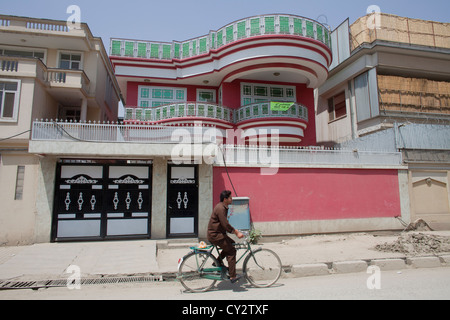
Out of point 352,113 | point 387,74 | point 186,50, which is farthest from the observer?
point 352,113

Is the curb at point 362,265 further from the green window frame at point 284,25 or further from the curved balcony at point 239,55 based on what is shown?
the green window frame at point 284,25

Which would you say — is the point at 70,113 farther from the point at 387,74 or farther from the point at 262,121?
the point at 387,74

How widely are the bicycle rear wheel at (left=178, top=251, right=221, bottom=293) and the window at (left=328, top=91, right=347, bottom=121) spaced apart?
18302 mm

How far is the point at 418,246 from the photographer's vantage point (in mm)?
8266

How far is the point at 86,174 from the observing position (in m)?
9.52

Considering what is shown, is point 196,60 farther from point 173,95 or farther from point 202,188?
point 202,188

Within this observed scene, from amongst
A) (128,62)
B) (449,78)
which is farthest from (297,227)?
(449,78)

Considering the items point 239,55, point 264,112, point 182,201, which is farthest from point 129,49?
point 182,201

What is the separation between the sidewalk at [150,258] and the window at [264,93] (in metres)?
10.7

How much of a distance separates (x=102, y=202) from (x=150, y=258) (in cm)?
323

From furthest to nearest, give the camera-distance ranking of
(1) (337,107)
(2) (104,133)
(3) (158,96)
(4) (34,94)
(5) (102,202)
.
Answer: (1) (337,107) < (3) (158,96) < (4) (34,94) < (5) (102,202) < (2) (104,133)

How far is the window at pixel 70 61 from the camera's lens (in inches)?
586

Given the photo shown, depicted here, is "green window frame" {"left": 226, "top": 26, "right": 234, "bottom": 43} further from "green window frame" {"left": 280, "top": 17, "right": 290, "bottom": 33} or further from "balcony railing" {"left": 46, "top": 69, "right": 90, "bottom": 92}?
"balcony railing" {"left": 46, "top": 69, "right": 90, "bottom": 92}
